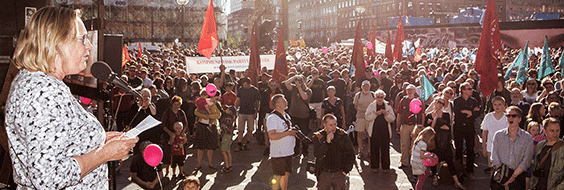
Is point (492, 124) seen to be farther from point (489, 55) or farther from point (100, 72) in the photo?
point (100, 72)

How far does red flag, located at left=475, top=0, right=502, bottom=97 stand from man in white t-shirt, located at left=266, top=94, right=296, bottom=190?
14.0 feet

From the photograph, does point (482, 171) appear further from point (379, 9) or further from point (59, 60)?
point (379, 9)

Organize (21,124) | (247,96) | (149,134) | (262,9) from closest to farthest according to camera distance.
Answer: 1. (21,124)
2. (149,134)
3. (247,96)
4. (262,9)

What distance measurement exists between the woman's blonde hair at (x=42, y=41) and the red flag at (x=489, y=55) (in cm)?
836

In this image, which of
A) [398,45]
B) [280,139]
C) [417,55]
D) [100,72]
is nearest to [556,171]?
[280,139]

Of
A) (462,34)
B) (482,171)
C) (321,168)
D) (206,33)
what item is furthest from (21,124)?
(462,34)

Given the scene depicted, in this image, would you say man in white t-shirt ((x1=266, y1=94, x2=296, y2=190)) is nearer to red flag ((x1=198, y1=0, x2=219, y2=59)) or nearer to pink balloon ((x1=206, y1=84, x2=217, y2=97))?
pink balloon ((x1=206, y1=84, x2=217, y2=97))

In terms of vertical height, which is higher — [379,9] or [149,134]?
[379,9]

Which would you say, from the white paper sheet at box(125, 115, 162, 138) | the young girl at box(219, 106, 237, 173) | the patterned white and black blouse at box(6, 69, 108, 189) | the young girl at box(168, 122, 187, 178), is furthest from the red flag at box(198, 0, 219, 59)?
the patterned white and black blouse at box(6, 69, 108, 189)

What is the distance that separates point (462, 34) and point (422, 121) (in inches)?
1604

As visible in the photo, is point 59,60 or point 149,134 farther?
point 149,134

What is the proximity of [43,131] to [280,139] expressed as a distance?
5.22 metres

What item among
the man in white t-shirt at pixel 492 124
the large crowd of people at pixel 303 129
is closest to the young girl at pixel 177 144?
the large crowd of people at pixel 303 129

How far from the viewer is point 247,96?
34.2ft
